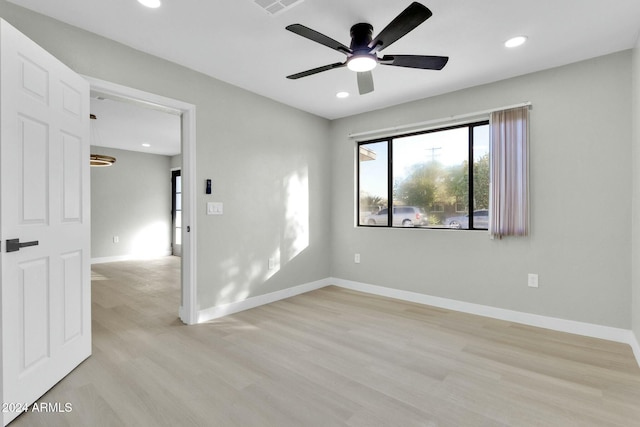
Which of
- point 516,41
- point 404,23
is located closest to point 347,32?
point 404,23

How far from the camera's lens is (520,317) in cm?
334

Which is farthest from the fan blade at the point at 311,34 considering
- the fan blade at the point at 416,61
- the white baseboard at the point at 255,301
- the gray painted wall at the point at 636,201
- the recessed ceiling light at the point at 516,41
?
the white baseboard at the point at 255,301

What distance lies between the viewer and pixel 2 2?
2.14 metres

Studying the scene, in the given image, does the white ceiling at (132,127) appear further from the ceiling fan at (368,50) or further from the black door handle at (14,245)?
the ceiling fan at (368,50)

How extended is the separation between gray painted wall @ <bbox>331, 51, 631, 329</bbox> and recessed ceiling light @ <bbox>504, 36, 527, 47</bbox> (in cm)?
77

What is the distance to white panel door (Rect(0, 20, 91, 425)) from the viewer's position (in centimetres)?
174

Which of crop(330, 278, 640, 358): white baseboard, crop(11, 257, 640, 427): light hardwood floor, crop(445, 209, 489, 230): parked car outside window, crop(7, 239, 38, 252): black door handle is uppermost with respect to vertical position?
crop(445, 209, 489, 230): parked car outside window

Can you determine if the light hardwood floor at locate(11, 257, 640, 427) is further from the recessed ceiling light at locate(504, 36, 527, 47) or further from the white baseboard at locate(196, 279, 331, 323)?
the recessed ceiling light at locate(504, 36, 527, 47)

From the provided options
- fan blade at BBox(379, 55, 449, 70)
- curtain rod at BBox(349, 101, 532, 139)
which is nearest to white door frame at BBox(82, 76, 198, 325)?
fan blade at BBox(379, 55, 449, 70)

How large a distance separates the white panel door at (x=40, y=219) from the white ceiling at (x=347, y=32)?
0.66 metres

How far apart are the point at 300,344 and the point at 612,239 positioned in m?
3.02

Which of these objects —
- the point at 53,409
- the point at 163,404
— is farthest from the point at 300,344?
the point at 53,409

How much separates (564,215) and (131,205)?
8.44 meters

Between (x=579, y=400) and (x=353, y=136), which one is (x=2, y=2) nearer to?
(x=353, y=136)
